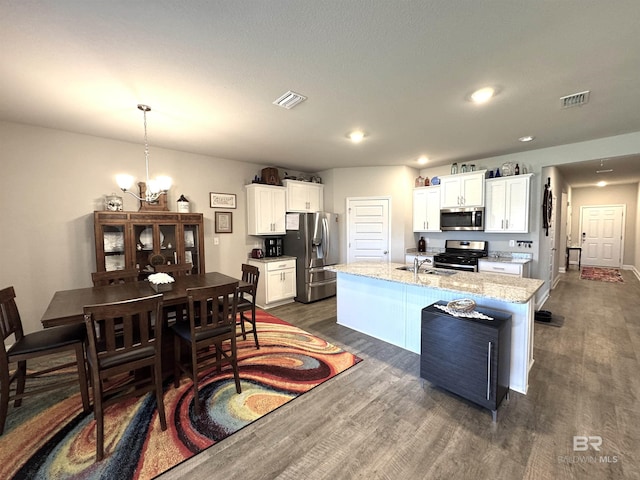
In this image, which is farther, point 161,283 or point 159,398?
point 161,283

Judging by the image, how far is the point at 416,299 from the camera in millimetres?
2973

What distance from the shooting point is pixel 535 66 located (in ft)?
6.56

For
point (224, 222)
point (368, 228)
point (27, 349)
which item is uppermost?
point (224, 222)

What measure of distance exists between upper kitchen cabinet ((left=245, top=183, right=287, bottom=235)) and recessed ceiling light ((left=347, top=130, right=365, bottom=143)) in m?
1.85

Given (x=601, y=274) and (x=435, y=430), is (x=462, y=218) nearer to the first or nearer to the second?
(x=435, y=430)

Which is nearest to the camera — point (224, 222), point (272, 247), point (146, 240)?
point (146, 240)

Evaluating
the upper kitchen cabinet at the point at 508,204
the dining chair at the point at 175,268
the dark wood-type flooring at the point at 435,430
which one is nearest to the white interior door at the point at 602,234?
the upper kitchen cabinet at the point at 508,204

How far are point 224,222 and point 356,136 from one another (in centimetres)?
266

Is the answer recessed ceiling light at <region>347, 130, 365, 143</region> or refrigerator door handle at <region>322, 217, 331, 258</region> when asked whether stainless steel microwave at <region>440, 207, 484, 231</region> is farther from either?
recessed ceiling light at <region>347, 130, 365, 143</region>

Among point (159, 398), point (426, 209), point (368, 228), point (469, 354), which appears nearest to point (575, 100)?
point (469, 354)

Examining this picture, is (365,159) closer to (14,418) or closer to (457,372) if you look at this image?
(457,372)

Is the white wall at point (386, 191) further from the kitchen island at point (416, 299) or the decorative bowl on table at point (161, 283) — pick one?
the decorative bowl on table at point (161, 283)

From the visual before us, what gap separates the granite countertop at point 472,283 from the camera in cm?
212

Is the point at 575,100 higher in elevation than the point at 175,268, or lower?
higher
